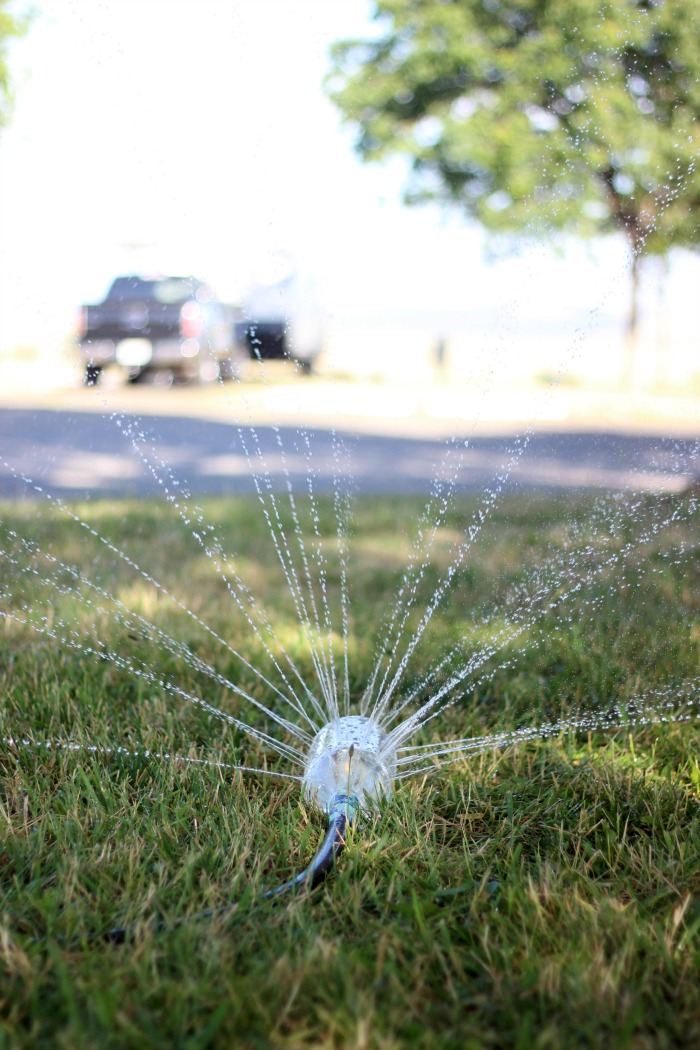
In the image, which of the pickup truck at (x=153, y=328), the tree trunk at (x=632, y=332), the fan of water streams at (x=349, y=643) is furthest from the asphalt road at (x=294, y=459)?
the pickup truck at (x=153, y=328)

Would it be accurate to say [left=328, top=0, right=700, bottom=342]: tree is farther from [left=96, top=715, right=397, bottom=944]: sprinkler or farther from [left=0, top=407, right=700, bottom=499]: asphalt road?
[left=96, top=715, right=397, bottom=944]: sprinkler

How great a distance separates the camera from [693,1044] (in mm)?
1240

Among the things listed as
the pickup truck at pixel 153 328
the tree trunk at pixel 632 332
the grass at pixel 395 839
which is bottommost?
the grass at pixel 395 839

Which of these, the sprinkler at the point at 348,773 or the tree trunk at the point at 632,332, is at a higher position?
the tree trunk at the point at 632,332

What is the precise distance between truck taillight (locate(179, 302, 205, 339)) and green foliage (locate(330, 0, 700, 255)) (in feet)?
8.91

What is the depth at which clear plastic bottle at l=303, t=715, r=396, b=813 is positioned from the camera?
5.97ft

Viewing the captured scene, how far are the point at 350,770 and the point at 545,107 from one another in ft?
13.8

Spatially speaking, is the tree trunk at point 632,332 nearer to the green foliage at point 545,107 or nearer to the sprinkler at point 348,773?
the green foliage at point 545,107

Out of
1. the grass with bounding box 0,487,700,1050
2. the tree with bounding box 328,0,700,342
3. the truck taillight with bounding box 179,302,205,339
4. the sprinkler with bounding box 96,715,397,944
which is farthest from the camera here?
the truck taillight with bounding box 179,302,205,339

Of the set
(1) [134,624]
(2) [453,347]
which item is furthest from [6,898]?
(2) [453,347]

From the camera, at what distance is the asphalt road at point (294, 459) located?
2.75m

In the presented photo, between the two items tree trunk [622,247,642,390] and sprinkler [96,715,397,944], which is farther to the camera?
tree trunk [622,247,642,390]

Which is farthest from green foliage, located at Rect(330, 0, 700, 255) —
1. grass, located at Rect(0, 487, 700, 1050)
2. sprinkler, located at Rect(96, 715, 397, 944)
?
sprinkler, located at Rect(96, 715, 397, 944)

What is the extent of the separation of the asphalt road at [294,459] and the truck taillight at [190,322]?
249 cm
